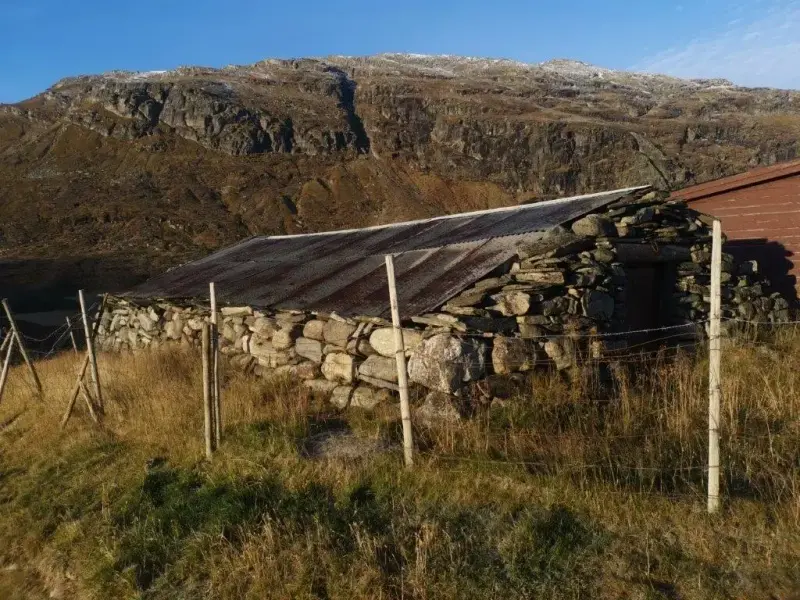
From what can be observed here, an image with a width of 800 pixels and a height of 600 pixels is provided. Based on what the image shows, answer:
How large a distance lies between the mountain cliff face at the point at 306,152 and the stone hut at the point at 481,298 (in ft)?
90.3

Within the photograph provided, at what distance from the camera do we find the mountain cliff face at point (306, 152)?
44094 mm

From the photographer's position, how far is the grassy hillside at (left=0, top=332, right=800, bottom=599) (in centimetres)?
359

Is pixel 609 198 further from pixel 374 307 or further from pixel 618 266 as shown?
pixel 374 307

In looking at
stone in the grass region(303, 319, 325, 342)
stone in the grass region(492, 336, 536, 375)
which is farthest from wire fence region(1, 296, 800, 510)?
stone in the grass region(303, 319, 325, 342)

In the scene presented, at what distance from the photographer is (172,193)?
47781mm

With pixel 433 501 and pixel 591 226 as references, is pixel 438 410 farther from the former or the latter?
pixel 591 226

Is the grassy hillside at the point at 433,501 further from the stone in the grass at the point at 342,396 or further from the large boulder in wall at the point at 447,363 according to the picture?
the large boulder in wall at the point at 447,363

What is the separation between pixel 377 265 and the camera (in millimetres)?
8648

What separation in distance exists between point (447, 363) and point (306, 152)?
5369 centimetres

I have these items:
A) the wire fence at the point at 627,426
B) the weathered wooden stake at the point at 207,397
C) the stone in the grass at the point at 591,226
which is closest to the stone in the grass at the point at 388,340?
the wire fence at the point at 627,426

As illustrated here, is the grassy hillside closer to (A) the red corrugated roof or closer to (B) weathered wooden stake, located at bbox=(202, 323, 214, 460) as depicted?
(B) weathered wooden stake, located at bbox=(202, 323, 214, 460)

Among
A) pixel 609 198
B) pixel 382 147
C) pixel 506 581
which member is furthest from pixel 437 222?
pixel 382 147

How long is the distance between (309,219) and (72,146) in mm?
27255

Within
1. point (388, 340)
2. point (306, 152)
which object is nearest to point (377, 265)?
point (388, 340)
